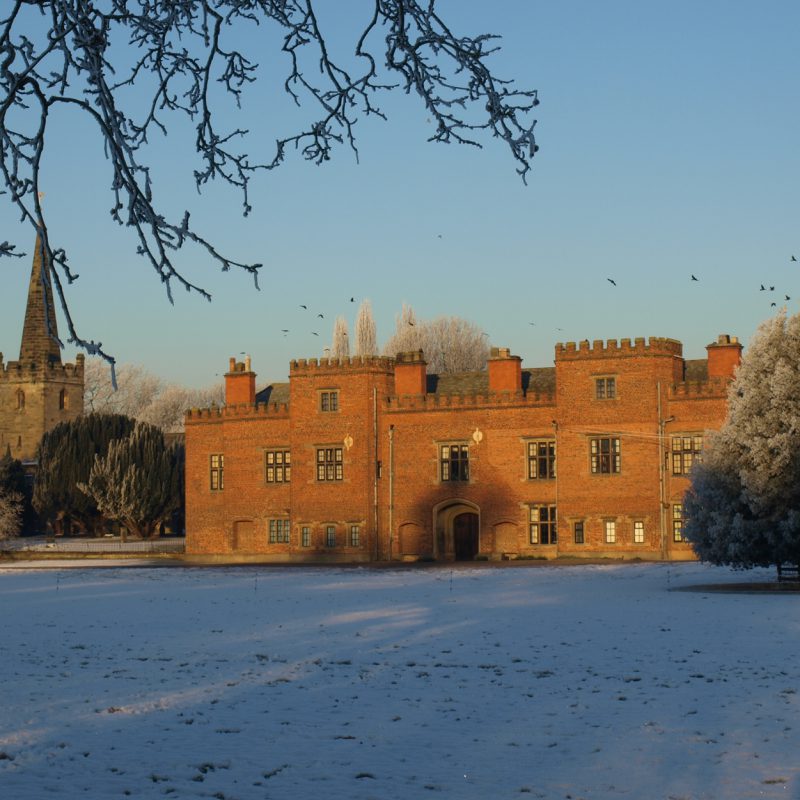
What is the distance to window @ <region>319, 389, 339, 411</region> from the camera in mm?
54000

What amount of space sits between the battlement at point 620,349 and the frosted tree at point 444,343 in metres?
39.6

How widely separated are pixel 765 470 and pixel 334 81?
2752 centimetres

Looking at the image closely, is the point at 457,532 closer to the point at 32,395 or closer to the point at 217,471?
the point at 217,471

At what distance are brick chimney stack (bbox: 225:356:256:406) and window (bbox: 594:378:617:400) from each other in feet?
50.3

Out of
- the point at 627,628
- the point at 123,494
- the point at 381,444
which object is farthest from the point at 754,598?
the point at 123,494

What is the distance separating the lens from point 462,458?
5219 cm

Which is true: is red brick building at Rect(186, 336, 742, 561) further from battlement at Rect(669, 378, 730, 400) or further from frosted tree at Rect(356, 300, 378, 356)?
frosted tree at Rect(356, 300, 378, 356)

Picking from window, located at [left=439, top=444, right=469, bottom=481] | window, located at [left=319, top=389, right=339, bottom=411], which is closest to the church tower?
window, located at [left=319, top=389, right=339, bottom=411]

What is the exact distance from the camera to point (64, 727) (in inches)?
535

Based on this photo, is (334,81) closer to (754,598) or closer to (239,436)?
(754,598)

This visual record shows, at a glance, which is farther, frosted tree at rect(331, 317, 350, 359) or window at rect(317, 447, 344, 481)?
frosted tree at rect(331, 317, 350, 359)

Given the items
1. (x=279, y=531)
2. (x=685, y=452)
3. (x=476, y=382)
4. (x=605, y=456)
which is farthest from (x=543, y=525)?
(x=279, y=531)

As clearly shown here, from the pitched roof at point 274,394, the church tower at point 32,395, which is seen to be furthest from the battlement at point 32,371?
the pitched roof at point 274,394

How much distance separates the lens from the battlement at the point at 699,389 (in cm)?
4872
